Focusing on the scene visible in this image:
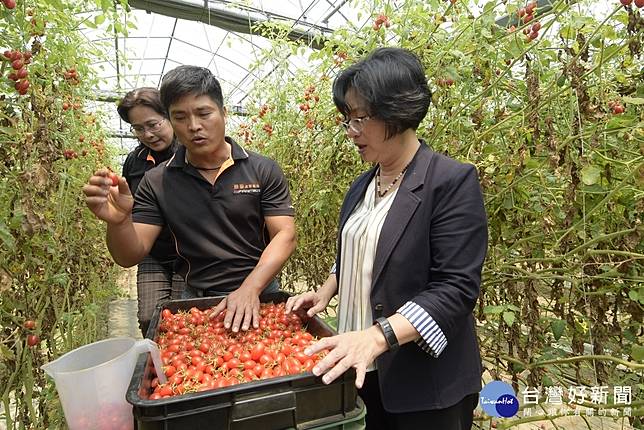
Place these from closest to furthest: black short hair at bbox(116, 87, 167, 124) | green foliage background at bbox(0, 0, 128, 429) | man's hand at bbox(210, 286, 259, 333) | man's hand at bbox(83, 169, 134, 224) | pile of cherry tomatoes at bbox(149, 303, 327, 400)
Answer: pile of cherry tomatoes at bbox(149, 303, 327, 400), man's hand at bbox(83, 169, 134, 224), man's hand at bbox(210, 286, 259, 333), green foliage background at bbox(0, 0, 128, 429), black short hair at bbox(116, 87, 167, 124)

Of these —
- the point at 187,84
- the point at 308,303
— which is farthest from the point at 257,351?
the point at 187,84

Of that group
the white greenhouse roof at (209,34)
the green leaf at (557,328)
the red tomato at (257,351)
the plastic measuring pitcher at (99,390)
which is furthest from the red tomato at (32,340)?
the white greenhouse roof at (209,34)

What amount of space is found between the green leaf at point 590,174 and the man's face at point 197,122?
117 centimetres

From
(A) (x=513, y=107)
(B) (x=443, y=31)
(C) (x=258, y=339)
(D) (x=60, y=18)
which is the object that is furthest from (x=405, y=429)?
(D) (x=60, y=18)

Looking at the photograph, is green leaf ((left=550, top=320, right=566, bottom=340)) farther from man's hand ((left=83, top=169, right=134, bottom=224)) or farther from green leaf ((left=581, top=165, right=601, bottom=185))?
man's hand ((left=83, top=169, right=134, bottom=224))

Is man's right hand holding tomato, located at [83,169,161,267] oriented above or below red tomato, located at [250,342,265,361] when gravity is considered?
above

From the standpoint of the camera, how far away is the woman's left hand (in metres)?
0.86

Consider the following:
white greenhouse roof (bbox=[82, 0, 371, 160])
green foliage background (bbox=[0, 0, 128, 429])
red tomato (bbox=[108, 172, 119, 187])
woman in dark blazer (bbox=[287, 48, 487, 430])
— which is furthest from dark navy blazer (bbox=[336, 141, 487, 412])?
white greenhouse roof (bbox=[82, 0, 371, 160])

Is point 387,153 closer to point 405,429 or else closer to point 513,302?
point 405,429

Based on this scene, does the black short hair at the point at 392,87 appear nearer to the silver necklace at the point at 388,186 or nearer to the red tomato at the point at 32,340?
the silver necklace at the point at 388,186

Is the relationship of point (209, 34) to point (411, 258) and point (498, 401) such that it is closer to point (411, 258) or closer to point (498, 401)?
point (498, 401)

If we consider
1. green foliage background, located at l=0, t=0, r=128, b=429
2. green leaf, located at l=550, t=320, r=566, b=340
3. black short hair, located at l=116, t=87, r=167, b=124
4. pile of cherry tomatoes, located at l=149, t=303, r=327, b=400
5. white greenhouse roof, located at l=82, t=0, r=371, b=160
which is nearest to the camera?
pile of cherry tomatoes, located at l=149, t=303, r=327, b=400

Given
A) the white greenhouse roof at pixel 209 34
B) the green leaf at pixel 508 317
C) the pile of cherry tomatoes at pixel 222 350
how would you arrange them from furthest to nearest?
1. the white greenhouse roof at pixel 209 34
2. the green leaf at pixel 508 317
3. the pile of cherry tomatoes at pixel 222 350

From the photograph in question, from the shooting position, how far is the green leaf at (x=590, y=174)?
1.37m
